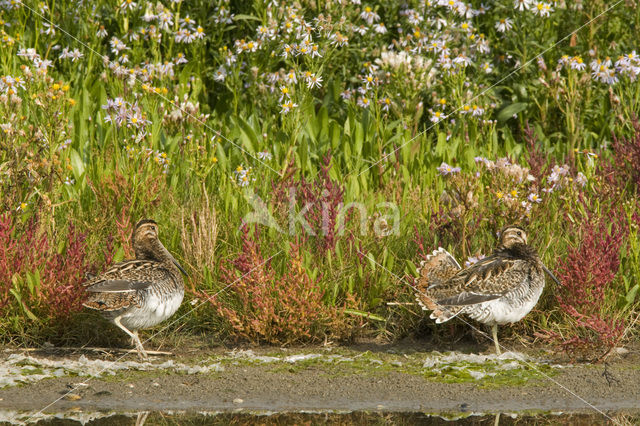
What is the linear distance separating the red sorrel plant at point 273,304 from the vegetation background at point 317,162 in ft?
0.07

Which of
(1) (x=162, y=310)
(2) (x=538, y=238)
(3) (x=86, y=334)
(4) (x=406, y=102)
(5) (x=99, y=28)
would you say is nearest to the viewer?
Result: (1) (x=162, y=310)

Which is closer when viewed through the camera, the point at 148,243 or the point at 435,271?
the point at 435,271

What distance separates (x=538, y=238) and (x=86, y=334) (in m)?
3.45

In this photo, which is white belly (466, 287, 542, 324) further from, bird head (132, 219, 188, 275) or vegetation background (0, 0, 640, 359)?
bird head (132, 219, 188, 275)

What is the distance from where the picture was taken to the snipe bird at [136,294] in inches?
225

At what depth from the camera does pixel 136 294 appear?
18.8 ft

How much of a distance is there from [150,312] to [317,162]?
3.39m

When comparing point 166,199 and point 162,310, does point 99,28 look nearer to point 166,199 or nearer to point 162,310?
point 166,199

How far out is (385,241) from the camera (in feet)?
22.4

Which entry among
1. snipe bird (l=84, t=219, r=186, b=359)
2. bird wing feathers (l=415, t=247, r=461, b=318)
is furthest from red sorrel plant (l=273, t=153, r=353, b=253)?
snipe bird (l=84, t=219, r=186, b=359)

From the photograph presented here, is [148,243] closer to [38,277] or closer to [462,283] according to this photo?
[38,277]

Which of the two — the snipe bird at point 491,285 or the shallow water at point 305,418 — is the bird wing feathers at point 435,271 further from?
the shallow water at point 305,418

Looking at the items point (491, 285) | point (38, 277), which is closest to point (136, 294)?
point (38, 277)

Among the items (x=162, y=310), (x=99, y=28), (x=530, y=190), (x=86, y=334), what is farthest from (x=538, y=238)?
(x=99, y=28)
